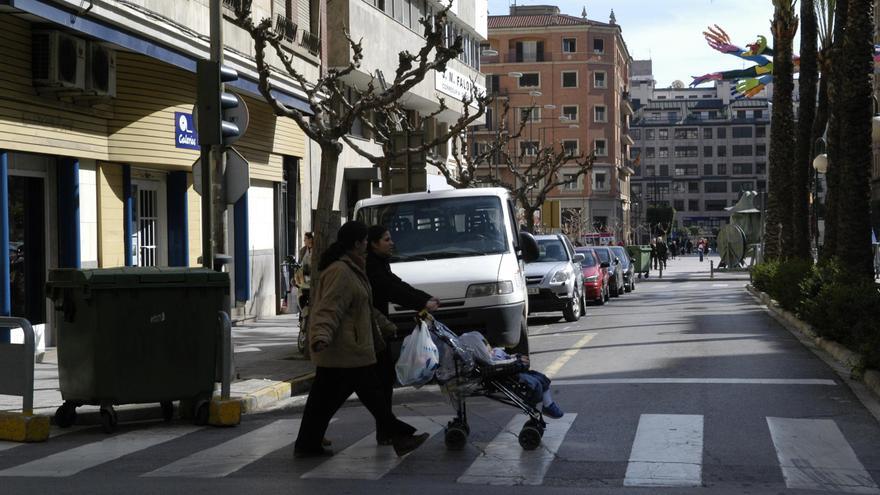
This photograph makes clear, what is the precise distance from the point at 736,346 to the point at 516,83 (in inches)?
3404

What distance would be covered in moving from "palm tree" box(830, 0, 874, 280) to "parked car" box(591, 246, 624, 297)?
17.1 metres

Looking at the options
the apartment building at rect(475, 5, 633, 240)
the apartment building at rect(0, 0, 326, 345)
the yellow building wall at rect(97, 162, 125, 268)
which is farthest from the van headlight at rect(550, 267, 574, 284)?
the apartment building at rect(475, 5, 633, 240)

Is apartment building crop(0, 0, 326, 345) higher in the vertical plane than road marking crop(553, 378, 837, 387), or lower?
higher

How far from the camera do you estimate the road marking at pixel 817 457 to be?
7.71m

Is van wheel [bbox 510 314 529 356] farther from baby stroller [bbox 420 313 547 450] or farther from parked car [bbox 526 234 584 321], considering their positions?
parked car [bbox 526 234 584 321]

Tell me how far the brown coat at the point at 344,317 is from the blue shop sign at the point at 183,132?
42.1ft

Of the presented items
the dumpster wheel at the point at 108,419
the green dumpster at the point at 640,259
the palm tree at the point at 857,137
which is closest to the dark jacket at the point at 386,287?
the dumpster wheel at the point at 108,419

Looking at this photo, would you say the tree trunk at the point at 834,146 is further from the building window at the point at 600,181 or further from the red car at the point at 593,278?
the building window at the point at 600,181

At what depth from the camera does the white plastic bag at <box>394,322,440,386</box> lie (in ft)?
29.1

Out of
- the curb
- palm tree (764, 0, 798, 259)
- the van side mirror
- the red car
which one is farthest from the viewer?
the red car

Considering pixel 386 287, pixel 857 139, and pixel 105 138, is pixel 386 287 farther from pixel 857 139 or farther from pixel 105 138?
pixel 105 138

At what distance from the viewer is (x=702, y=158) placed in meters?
174

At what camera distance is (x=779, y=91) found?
32250mm

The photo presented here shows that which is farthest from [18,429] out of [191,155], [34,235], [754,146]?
[754,146]
